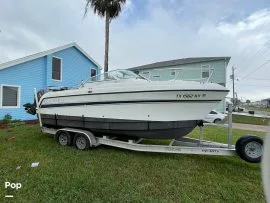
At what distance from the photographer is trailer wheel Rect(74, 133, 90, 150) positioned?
17.7 ft

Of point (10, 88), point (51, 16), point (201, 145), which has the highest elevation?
point (51, 16)

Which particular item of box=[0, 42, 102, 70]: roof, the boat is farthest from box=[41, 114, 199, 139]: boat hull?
box=[0, 42, 102, 70]: roof

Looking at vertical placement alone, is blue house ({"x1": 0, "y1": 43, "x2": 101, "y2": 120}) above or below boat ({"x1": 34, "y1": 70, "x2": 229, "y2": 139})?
above

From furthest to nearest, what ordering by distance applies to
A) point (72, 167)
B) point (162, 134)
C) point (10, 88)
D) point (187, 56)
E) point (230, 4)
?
1. point (187, 56)
2. point (10, 88)
3. point (230, 4)
4. point (162, 134)
5. point (72, 167)

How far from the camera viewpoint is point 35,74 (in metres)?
13.0

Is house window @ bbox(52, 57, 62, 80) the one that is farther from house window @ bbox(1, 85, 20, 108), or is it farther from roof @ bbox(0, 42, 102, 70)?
house window @ bbox(1, 85, 20, 108)

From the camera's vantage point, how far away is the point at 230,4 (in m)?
9.41

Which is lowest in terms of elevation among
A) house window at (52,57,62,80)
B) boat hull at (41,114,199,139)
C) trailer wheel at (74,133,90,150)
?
trailer wheel at (74,133,90,150)

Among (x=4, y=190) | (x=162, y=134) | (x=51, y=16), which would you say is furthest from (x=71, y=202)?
(x=51, y=16)

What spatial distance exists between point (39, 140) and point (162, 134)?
4.10 m

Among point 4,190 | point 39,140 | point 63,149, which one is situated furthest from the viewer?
point 39,140

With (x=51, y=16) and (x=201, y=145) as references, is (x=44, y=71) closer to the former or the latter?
(x=51, y=16)

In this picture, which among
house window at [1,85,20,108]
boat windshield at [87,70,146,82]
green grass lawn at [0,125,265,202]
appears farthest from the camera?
house window at [1,85,20,108]

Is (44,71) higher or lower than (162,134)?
higher
